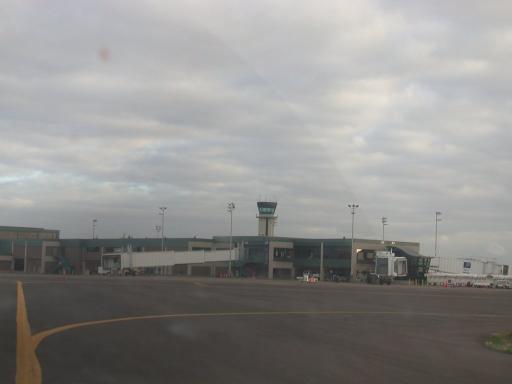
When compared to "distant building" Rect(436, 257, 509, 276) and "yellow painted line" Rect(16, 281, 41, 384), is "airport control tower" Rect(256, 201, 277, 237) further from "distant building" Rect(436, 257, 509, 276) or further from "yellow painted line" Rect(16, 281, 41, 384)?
"yellow painted line" Rect(16, 281, 41, 384)

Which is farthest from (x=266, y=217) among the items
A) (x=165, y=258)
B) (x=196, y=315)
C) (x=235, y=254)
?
(x=196, y=315)

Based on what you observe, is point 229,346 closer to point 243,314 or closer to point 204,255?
point 243,314

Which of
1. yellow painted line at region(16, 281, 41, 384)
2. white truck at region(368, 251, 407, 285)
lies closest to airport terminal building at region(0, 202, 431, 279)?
white truck at region(368, 251, 407, 285)

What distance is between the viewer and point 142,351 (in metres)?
14.7

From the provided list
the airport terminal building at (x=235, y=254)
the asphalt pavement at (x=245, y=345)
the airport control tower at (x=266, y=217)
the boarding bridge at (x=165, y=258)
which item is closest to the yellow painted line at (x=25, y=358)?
the asphalt pavement at (x=245, y=345)

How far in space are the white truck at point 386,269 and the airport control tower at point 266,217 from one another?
6135 cm

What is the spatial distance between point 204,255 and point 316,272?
25914 millimetres

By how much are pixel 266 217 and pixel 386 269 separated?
63494mm

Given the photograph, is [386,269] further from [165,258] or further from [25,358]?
[25,358]

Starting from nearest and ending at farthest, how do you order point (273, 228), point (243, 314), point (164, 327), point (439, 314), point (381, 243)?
point (164, 327), point (243, 314), point (439, 314), point (381, 243), point (273, 228)

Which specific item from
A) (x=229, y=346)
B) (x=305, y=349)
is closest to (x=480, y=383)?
(x=305, y=349)

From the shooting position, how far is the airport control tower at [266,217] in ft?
471

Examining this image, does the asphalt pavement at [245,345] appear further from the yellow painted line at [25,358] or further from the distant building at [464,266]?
the distant building at [464,266]

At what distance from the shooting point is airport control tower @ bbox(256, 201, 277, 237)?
5655 inches
